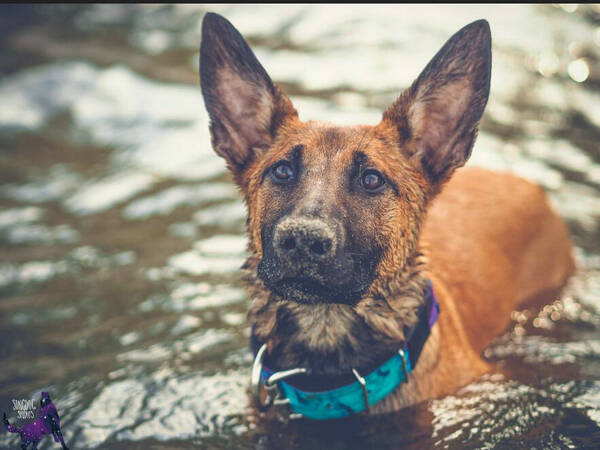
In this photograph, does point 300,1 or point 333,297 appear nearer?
point 333,297

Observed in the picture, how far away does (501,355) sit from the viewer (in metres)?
4.83

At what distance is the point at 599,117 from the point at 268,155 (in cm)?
580

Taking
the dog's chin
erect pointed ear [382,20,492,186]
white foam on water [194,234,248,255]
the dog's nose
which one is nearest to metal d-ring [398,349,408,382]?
the dog's chin

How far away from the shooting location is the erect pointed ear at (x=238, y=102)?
3.79 meters

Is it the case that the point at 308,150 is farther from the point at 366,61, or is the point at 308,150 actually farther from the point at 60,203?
the point at 366,61

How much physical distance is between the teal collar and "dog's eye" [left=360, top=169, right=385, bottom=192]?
0.70 metres

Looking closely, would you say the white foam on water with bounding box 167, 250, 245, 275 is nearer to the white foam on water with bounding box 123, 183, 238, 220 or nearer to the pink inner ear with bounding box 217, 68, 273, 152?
the white foam on water with bounding box 123, 183, 238, 220

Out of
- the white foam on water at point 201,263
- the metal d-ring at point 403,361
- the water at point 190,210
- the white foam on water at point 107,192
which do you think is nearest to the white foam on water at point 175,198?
the water at point 190,210

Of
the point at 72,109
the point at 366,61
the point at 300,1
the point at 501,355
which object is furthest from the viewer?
the point at 300,1

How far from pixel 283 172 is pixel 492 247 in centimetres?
224

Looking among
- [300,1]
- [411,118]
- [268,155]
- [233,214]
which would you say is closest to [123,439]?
[268,155]

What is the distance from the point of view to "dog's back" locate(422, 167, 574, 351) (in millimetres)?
4789

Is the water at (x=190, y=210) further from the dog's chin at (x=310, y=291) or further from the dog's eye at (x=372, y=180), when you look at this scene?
the dog's eye at (x=372, y=180)

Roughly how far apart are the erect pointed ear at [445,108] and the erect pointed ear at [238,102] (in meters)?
0.69
